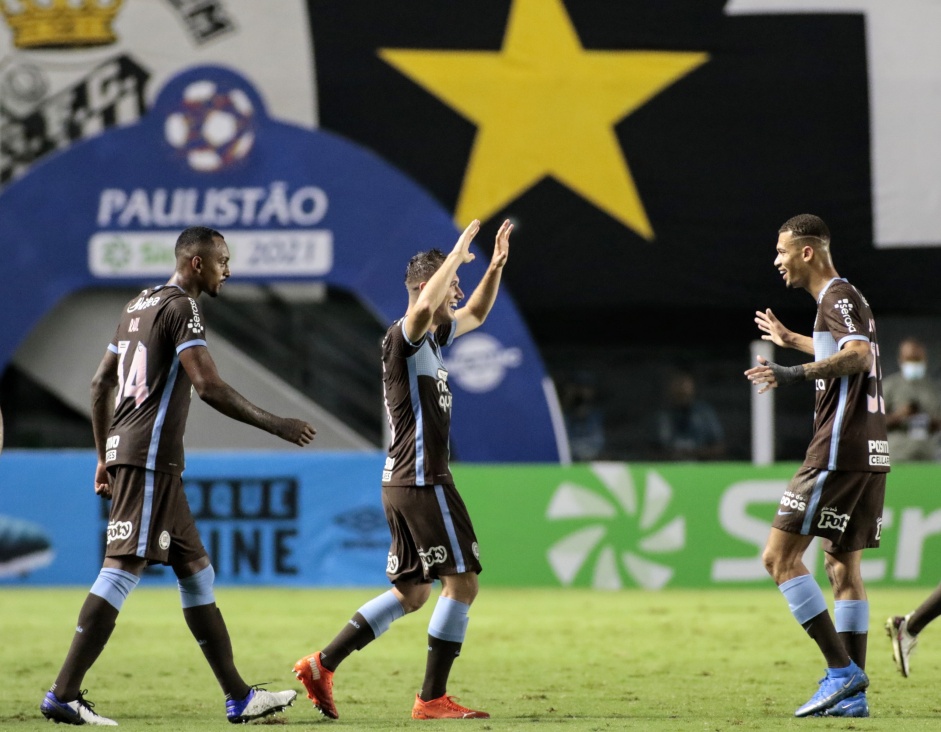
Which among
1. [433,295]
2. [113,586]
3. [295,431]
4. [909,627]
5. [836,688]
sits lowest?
[836,688]

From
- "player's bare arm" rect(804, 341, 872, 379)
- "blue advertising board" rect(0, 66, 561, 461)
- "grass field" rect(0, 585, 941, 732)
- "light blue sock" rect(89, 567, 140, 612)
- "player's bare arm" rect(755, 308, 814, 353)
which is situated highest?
"blue advertising board" rect(0, 66, 561, 461)

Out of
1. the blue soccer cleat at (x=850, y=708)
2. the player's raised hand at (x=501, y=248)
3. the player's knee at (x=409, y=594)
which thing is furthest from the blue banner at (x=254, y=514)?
the blue soccer cleat at (x=850, y=708)

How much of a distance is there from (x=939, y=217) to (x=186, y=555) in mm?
12205

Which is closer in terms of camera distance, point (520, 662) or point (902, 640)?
point (902, 640)

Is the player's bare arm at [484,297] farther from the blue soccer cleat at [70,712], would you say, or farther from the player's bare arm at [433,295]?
the blue soccer cleat at [70,712]

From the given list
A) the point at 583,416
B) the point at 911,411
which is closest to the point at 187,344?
the point at 911,411

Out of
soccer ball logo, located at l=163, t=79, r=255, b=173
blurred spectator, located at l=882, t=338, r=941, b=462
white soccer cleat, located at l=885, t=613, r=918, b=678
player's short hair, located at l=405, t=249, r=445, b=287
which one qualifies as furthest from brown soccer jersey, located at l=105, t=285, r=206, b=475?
soccer ball logo, located at l=163, t=79, r=255, b=173

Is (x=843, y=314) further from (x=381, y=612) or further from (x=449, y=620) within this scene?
(x=381, y=612)

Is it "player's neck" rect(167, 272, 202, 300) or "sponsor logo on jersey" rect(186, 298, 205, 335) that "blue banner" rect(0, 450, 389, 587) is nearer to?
"player's neck" rect(167, 272, 202, 300)

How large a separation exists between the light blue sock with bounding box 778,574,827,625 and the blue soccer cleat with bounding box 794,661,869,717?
0.27m

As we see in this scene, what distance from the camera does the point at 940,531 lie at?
1330cm

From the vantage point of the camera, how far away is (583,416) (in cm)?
1739

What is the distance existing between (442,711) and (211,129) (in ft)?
37.3

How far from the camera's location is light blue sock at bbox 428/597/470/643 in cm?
670
